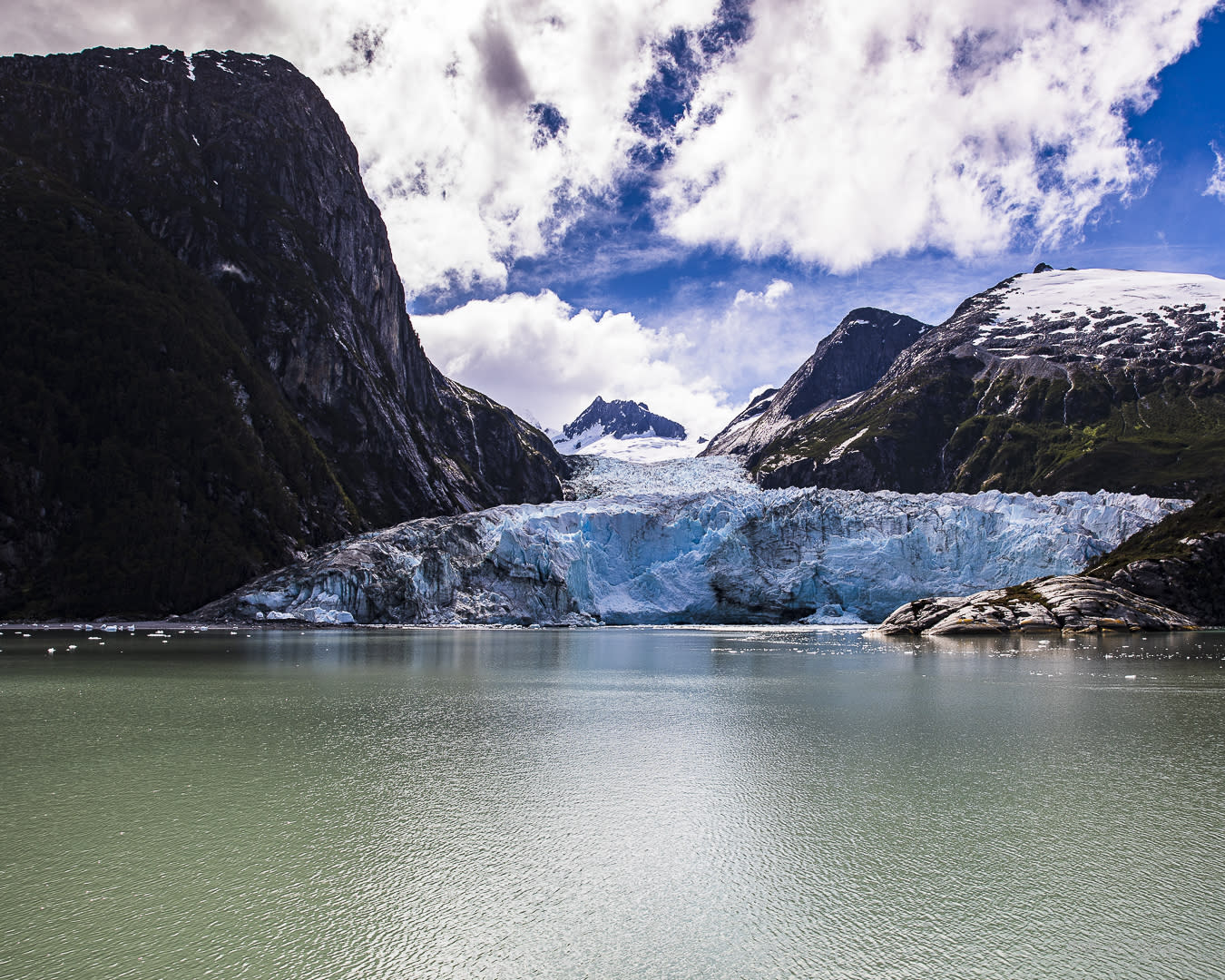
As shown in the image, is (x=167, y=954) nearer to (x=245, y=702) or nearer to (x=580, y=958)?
(x=580, y=958)

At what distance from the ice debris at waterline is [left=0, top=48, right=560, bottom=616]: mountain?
10799 mm

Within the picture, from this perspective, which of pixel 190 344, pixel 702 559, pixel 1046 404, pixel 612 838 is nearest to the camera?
pixel 612 838

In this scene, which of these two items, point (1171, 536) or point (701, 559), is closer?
point (1171, 536)

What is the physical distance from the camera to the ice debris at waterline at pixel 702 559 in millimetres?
57500

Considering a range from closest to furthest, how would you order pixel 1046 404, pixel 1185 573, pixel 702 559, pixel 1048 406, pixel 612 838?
1. pixel 612 838
2. pixel 1185 573
3. pixel 702 559
4. pixel 1048 406
5. pixel 1046 404

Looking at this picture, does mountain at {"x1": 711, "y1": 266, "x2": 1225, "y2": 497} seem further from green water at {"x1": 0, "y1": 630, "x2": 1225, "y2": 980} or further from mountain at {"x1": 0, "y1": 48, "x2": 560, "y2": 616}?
green water at {"x1": 0, "y1": 630, "x2": 1225, "y2": 980}

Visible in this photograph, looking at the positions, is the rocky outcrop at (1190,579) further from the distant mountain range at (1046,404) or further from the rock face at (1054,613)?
the distant mountain range at (1046,404)

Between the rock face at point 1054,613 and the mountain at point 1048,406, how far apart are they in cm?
5577

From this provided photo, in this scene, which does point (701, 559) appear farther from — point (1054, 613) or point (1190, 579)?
point (1190, 579)

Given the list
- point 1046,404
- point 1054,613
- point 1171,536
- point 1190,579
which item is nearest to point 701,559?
point 1054,613

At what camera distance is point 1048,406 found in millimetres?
125812

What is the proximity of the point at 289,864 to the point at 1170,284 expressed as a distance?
197 m

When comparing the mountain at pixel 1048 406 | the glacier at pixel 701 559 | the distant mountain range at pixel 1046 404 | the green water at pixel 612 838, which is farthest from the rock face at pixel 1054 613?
the mountain at pixel 1048 406

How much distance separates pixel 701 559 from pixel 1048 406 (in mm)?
91482
